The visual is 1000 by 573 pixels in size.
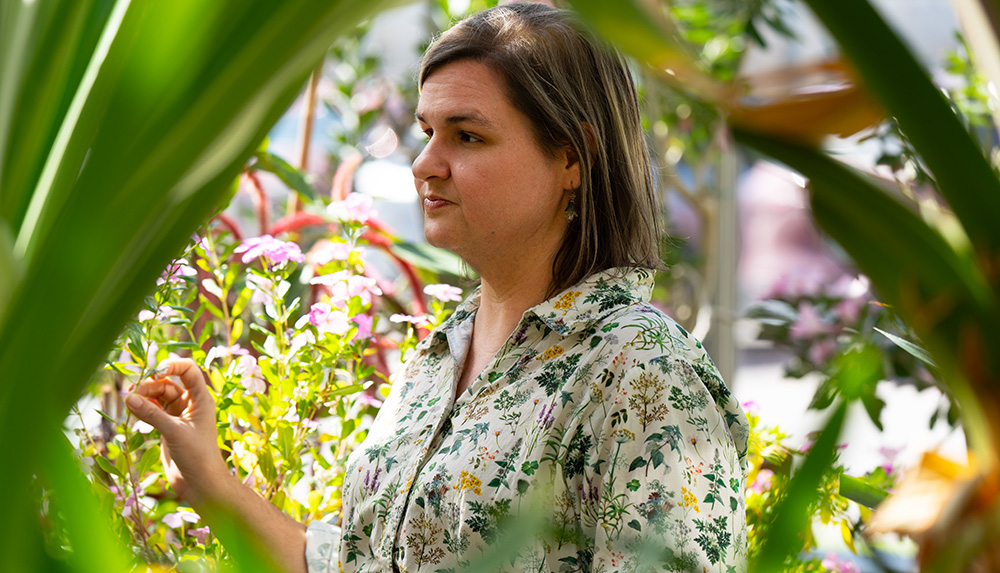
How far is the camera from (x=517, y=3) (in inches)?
46.1

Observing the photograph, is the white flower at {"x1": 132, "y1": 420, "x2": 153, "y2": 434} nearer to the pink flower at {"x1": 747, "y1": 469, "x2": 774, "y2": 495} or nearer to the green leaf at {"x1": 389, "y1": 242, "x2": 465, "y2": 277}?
the green leaf at {"x1": 389, "y1": 242, "x2": 465, "y2": 277}

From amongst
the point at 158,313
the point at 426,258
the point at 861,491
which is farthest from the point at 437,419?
the point at 426,258

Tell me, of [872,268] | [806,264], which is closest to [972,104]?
[806,264]

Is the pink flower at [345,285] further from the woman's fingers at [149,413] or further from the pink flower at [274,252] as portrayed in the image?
the woman's fingers at [149,413]

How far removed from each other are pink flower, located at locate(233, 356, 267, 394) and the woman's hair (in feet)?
1.34

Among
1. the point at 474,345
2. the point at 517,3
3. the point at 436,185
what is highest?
the point at 517,3

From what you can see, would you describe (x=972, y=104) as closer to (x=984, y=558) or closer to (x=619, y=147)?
(x=619, y=147)

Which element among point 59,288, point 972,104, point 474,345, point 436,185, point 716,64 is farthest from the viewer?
point 716,64

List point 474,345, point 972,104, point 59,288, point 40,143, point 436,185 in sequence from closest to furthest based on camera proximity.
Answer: point 59,288 → point 40,143 → point 436,185 → point 474,345 → point 972,104

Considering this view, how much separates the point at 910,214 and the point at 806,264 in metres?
2.59

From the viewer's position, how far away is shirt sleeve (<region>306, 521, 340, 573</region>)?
3.66 ft

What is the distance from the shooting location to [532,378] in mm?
1000

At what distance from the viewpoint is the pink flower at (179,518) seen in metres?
1.04

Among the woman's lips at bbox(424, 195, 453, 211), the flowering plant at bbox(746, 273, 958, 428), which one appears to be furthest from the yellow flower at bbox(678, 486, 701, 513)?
the flowering plant at bbox(746, 273, 958, 428)
